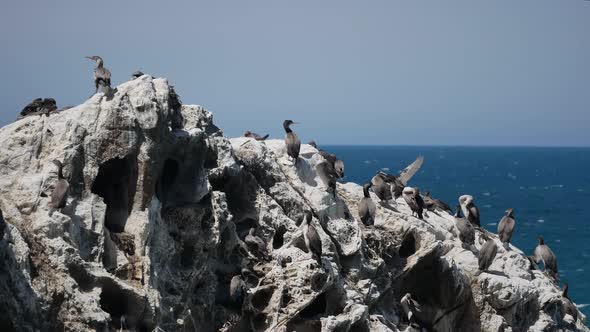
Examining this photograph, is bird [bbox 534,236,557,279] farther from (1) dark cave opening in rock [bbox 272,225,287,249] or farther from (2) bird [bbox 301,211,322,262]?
(2) bird [bbox 301,211,322,262]

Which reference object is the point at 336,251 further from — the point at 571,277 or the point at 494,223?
the point at 494,223

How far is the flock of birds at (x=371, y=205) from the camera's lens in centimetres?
2067

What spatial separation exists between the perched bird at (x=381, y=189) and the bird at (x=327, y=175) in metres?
1.82

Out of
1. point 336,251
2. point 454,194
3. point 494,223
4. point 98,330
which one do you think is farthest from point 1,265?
point 454,194

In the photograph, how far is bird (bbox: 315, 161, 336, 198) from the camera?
24.3 m

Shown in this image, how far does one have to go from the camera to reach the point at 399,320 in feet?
80.2

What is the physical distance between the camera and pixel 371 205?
25.0 metres

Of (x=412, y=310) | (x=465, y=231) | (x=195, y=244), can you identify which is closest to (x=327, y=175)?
(x=412, y=310)

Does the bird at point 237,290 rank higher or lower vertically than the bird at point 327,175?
lower

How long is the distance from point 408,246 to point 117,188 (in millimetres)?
8709

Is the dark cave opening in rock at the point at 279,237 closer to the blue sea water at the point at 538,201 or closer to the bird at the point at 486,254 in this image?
the bird at the point at 486,254

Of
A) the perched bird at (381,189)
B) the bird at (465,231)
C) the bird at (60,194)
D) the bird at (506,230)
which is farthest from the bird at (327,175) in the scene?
the bird at (60,194)

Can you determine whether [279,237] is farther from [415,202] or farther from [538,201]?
[538,201]

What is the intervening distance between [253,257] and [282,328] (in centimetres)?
203
